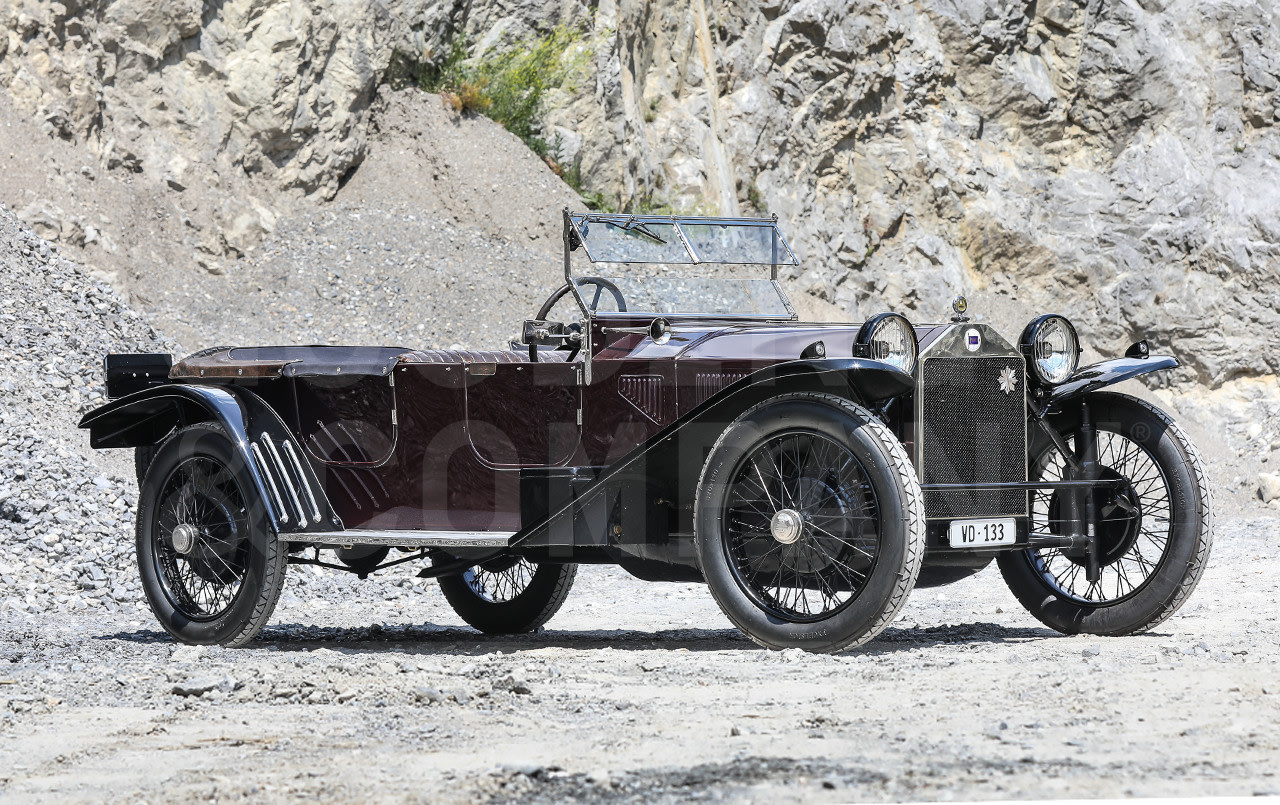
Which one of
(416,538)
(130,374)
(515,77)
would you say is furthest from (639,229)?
(515,77)

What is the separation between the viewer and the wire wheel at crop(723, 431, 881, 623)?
5543 mm

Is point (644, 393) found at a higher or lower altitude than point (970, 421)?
higher

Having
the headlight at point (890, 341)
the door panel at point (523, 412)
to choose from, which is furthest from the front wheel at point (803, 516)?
the door panel at point (523, 412)

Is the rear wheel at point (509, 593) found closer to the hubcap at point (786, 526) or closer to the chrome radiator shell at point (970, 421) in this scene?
the hubcap at point (786, 526)

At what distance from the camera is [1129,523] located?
20.7 ft

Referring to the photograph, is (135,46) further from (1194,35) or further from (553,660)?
(1194,35)

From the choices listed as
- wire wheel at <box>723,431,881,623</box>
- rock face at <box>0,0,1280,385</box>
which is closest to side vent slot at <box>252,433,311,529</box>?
wire wheel at <box>723,431,881,623</box>

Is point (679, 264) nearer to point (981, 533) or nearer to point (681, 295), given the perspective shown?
point (681, 295)

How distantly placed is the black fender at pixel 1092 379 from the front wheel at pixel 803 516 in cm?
120

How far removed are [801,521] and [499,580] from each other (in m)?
2.71

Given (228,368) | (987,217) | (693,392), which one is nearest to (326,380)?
(228,368)

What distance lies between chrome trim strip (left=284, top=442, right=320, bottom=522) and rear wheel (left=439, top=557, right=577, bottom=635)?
42.4 inches

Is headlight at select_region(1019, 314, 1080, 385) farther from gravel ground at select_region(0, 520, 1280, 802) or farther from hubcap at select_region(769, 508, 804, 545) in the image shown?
hubcap at select_region(769, 508, 804, 545)

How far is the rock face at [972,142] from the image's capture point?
23.5 metres
